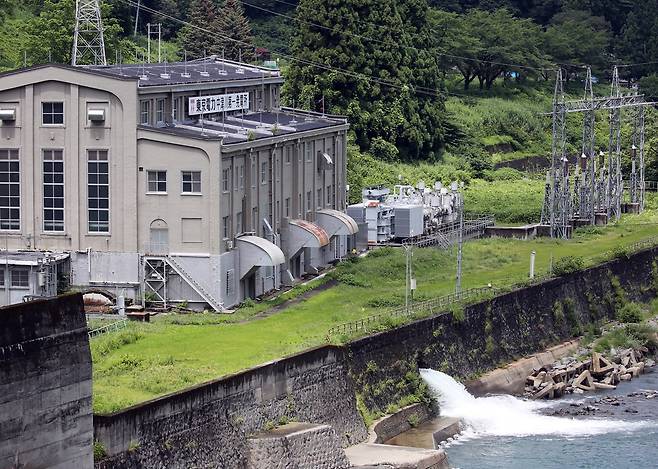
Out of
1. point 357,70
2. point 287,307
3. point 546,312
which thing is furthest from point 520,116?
point 287,307

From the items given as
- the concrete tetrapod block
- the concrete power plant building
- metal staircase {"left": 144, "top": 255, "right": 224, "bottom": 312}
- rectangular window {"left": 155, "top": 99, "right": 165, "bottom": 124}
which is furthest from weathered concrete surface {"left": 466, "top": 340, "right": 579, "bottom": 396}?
rectangular window {"left": 155, "top": 99, "right": 165, "bottom": 124}

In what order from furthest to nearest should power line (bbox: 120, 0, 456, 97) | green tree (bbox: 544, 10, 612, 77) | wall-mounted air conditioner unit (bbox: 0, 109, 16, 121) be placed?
1. green tree (bbox: 544, 10, 612, 77)
2. power line (bbox: 120, 0, 456, 97)
3. wall-mounted air conditioner unit (bbox: 0, 109, 16, 121)

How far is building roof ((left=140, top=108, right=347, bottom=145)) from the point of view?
59375mm

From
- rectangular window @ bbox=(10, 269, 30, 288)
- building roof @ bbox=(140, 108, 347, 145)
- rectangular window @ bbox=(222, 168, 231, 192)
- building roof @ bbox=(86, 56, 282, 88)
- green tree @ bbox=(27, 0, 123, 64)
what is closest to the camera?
rectangular window @ bbox=(10, 269, 30, 288)

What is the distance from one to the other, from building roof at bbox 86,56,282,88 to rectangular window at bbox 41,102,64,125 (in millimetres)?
1784

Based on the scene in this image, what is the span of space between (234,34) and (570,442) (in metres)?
62.0

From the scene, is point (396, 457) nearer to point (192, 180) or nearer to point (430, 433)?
point (430, 433)

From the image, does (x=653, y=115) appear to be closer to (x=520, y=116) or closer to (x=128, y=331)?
(x=520, y=116)

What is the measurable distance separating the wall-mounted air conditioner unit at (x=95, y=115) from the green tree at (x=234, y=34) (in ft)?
163

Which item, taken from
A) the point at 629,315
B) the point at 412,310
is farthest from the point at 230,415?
the point at 629,315

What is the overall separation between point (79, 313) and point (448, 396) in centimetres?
2041

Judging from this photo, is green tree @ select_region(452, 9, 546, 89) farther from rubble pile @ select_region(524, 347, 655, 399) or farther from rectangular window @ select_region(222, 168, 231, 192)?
rectangular window @ select_region(222, 168, 231, 192)

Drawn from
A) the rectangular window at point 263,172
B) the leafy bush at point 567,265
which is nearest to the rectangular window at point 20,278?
the rectangular window at point 263,172

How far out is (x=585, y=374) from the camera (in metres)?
62.4
